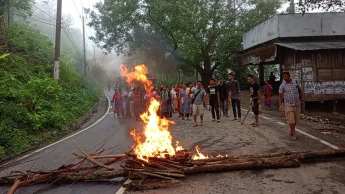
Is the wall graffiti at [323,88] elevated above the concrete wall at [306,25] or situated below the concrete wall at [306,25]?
below

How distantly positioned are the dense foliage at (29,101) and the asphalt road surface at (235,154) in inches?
65.1

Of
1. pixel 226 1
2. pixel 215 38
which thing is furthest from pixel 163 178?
pixel 226 1

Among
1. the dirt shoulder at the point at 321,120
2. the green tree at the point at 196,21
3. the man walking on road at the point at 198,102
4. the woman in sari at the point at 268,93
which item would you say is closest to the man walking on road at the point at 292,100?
the dirt shoulder at the point at 321,120

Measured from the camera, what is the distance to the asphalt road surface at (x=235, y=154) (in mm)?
4918

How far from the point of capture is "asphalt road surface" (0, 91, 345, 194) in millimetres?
4918

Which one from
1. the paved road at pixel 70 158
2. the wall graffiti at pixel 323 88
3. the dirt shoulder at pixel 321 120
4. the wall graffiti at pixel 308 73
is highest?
the wall graffiti at pixel 308 73

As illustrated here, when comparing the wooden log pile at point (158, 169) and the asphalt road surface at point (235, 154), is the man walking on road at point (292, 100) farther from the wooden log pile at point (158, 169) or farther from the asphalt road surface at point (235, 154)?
the wooden log pile at point (158, 169)

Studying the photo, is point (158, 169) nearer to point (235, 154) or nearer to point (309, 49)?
point (235, 154)

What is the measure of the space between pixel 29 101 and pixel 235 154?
34.7 ft

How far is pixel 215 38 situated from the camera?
2522 centimetres

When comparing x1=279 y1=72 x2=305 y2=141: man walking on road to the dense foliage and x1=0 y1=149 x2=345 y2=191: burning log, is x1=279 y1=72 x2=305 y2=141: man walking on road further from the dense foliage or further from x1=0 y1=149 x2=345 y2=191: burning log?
the dense foliage

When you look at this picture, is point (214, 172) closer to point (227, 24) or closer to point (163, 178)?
point (163, 178)

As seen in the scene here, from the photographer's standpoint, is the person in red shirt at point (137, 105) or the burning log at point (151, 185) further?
the person in red shirt at point (137, 105)

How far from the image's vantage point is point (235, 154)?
6.98 meters
